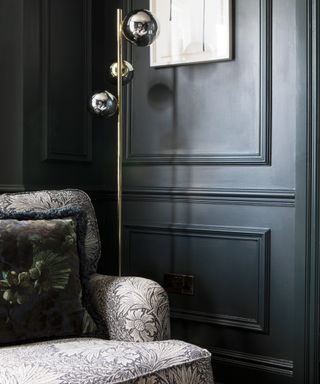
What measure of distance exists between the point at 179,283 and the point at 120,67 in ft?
2.99

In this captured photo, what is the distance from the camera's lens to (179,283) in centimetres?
258

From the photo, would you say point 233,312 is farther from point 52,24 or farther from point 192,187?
point 52,24

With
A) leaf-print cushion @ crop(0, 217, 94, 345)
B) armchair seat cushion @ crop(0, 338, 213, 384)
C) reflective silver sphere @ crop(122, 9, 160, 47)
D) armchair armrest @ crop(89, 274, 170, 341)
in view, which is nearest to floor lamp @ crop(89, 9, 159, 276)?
reflective silver sphere @ crop(122, 9, 160, 47)

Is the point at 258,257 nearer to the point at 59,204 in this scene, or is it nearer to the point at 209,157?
the point at 209,157

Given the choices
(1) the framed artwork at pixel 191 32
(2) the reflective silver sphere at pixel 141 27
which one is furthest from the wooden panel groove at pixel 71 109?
(2) the reflective silver sphere at pixel 141 27

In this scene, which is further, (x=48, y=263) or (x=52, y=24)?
(x=52, y=24)

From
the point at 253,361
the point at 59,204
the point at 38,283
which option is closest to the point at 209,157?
the point at 59,204

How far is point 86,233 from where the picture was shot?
205 cm

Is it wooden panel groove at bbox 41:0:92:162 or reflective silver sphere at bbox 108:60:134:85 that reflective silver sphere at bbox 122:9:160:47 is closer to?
reflective silver sphere at bbox 108:60:134:85

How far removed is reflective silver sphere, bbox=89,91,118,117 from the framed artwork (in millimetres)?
315

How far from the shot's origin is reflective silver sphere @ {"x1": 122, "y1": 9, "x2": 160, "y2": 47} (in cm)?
228

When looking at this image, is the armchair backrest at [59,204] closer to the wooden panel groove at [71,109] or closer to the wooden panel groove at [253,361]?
the wooden panel groove at [71,109]

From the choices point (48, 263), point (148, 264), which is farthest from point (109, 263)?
point (48, 263)

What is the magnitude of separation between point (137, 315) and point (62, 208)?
444 millimetres
